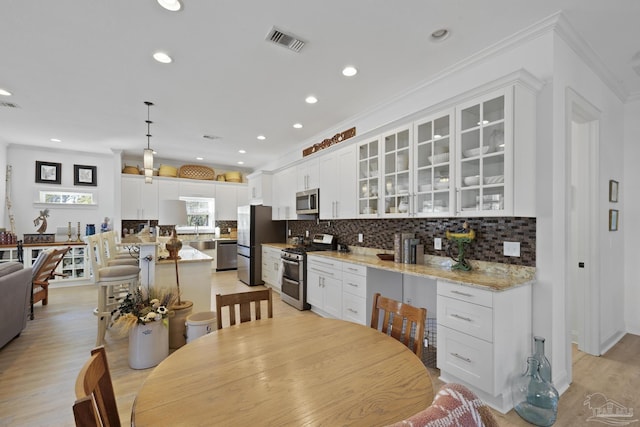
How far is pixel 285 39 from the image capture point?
2.46 metres

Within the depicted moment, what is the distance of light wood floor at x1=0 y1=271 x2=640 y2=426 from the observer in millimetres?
2031

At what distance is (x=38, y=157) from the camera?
599 centimetres

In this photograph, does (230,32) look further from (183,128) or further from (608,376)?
(608,376)

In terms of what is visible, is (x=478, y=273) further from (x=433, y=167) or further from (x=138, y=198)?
(x=138, y=198)

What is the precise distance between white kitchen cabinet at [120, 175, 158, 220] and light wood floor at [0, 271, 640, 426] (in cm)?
310

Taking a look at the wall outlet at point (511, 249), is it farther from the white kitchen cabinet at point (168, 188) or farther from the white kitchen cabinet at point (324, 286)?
the white kitchen cabinet at point (168, 188)

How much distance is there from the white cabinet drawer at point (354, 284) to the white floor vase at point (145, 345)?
1931 mm

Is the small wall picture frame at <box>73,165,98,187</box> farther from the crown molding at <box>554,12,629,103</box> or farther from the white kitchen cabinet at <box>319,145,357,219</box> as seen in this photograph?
the crown molding at <box>554,12,629,103</box>

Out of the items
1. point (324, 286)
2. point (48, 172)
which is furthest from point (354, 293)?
point (48, 172)

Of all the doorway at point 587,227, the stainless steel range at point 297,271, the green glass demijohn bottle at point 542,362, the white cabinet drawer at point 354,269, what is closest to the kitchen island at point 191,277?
the stainless steel range at point 297,271

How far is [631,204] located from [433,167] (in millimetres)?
2560

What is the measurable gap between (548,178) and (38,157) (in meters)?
8.45

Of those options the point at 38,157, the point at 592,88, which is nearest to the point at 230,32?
the point at 592,88

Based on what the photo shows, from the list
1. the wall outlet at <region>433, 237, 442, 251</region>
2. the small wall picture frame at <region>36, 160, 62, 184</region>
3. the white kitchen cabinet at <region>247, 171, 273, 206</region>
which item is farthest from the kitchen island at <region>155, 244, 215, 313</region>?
the small wall picture frame at <region>36, 160, 62, 184</region>
